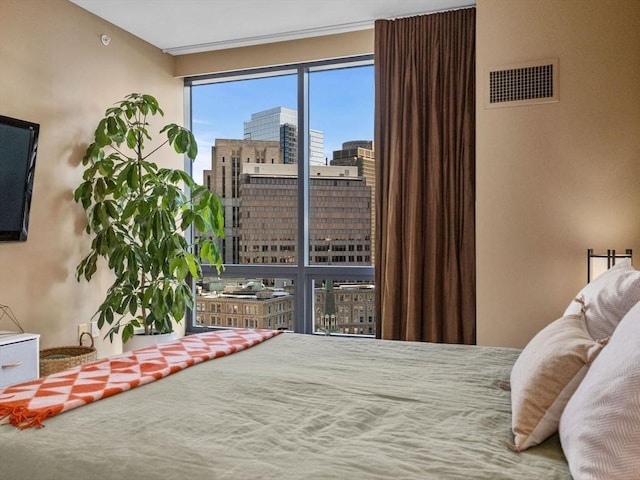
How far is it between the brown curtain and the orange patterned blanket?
1.80 metres

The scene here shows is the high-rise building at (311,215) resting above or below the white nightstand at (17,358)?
above

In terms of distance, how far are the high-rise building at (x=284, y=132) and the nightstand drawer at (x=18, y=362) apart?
245 cm

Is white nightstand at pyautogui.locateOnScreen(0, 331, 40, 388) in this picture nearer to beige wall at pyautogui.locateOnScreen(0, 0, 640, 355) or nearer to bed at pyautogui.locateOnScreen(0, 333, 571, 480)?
beige wall at pyautogui.locateOnScreen(0, 0, 640, 355)

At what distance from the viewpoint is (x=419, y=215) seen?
12.8ft

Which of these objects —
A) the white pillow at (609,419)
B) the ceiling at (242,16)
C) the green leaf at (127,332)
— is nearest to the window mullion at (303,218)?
the ceiling at (242,16)

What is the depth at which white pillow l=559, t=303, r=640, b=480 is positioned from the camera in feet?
2.97

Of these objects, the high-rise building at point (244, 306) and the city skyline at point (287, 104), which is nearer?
the city skyline at point (287, 104)

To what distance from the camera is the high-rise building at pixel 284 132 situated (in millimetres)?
4574

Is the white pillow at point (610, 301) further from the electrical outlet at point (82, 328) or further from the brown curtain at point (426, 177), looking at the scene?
the electrical outlet at point (82, 328)

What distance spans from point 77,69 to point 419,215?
2.56 m

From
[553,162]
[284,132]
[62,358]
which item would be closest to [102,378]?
[62,358]

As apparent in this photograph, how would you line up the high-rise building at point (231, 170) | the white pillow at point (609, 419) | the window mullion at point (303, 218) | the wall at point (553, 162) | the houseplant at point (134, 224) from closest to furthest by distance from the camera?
the white pillow at point (609, 419)
the wall at point (553, 162)
the houseplant at point (134, 224)
the window mullion at point (303, 218)
the high-rise building at point (231, 170)

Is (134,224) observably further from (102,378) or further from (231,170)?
(102,378)

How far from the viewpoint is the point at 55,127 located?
3586 mm
